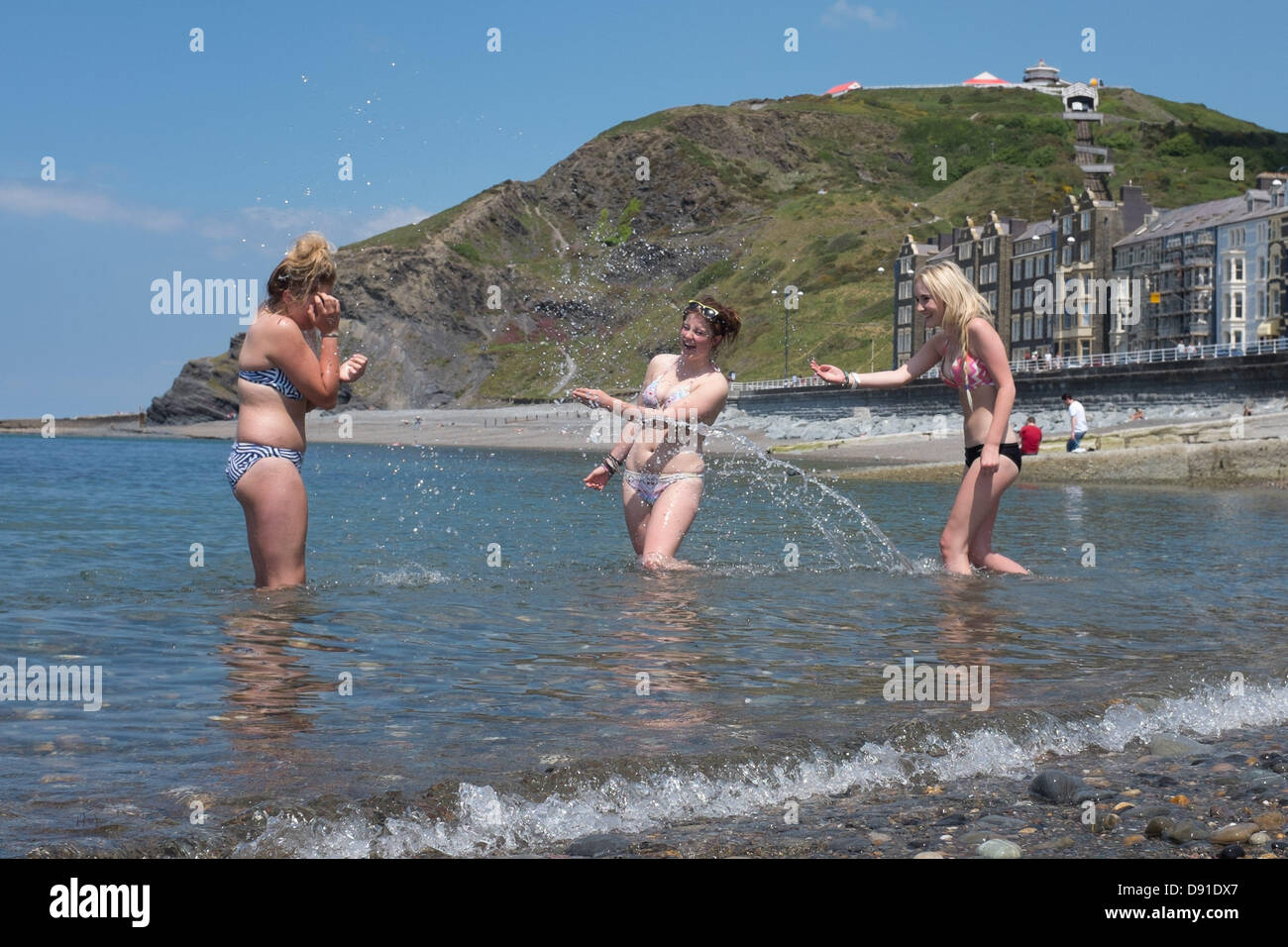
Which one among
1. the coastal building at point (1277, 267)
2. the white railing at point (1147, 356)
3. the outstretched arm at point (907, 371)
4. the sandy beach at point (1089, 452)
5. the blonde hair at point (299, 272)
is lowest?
the sandy beach at point (1089, 452)

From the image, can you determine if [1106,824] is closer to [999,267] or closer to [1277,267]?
[1277,267]

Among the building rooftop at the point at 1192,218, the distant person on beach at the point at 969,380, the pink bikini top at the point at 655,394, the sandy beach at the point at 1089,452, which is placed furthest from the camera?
the building rooftop at the point at 1192,218

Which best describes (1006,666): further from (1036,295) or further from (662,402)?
(1036,295)

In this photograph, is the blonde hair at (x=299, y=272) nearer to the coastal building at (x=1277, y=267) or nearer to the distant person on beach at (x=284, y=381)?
the distant person on beach at (x=284, y=381)

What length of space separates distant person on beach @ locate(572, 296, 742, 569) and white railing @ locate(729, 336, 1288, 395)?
44.2 meters

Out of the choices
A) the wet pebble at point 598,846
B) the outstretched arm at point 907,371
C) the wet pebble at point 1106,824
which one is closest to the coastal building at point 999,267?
the outstretched arm at point 907,371

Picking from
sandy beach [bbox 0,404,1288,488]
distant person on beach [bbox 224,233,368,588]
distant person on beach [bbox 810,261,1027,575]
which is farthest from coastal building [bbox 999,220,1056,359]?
distant person on beach [bbox 224,233,368,588]

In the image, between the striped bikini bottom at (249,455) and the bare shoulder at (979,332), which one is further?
the bare shoulder at (979,332)

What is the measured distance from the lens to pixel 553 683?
5957 millimetres

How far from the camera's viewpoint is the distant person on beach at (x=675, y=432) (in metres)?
10.0

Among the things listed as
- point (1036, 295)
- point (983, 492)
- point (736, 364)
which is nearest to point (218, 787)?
point (983, 492)

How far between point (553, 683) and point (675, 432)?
4.41m

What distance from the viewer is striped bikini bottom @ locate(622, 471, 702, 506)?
10164 mm

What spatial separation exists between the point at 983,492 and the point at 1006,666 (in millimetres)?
3437
